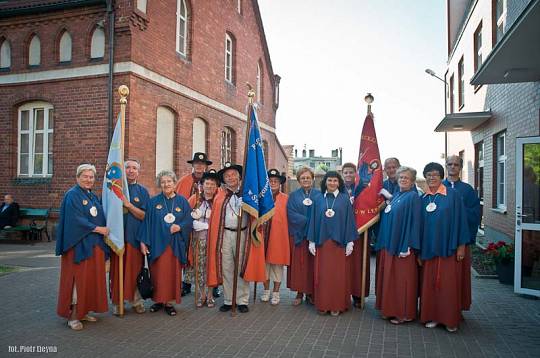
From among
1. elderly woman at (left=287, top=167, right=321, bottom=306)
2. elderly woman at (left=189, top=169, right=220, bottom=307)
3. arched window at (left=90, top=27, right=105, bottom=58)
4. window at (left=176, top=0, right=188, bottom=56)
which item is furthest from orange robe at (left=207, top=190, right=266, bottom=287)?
window at (left=176, top=0, right=188, bottom=56)

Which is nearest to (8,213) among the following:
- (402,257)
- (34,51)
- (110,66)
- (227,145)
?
(34,51)

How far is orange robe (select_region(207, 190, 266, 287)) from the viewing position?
243 inches

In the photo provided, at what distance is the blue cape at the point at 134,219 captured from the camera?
19.8 feet

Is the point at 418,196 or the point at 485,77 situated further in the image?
the point at 485,77

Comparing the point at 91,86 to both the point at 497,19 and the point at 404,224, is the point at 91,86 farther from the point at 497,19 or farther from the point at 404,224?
the point at 497,19

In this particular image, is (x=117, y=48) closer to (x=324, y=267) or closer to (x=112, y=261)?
(x=112, y=261)

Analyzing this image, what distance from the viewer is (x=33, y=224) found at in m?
12.8

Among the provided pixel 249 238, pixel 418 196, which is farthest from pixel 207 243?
pixel 418 196

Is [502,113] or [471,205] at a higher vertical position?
[502,113]

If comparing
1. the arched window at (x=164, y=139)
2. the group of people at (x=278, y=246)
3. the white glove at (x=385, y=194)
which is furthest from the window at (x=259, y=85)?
the white glove at (x=385, y=194)

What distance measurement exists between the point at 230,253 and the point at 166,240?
95 cm

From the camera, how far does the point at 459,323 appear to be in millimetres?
5660

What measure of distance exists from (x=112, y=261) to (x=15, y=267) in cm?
459

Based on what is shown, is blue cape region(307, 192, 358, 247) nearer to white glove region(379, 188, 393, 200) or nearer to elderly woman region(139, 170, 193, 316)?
white glove region(379, 188, 393, 200)
